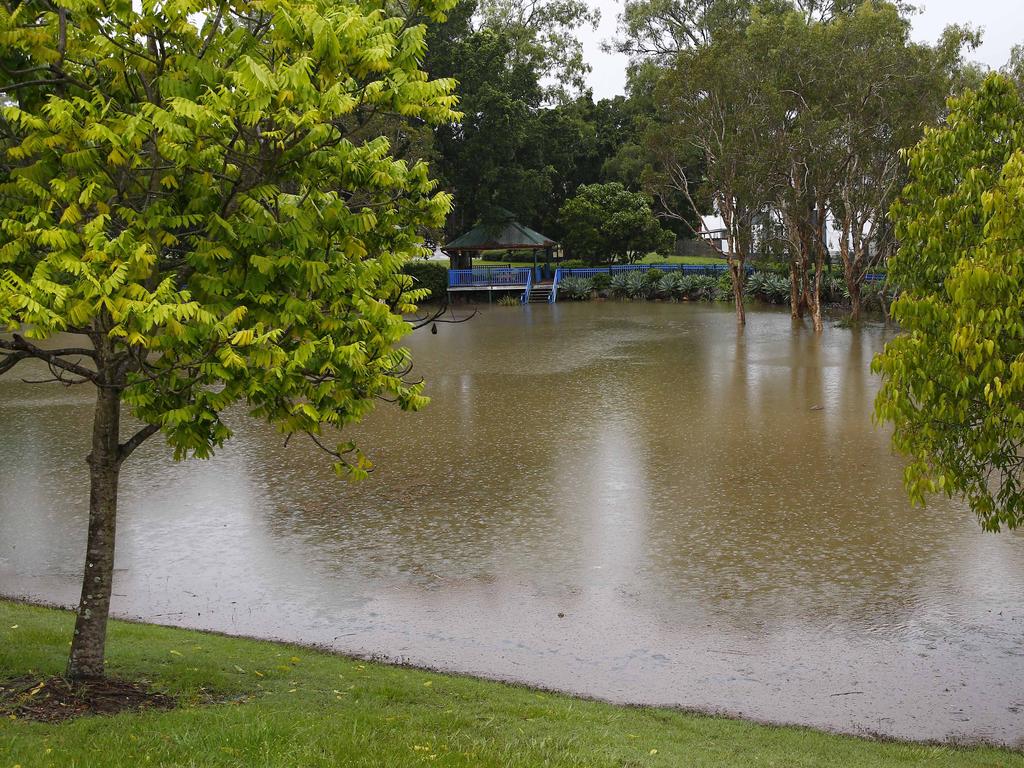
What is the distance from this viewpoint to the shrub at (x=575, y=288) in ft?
160

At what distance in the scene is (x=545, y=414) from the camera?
788 inches

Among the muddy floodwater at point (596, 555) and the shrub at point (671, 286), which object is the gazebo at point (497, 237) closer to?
the shrub at point (671, 286)

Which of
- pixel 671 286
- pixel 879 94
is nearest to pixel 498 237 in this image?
pixel 671 286

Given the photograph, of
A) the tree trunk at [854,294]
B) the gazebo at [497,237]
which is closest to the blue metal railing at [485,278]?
the gazebo at [497,237]

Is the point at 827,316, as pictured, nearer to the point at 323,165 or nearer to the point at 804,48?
the point at 804,48

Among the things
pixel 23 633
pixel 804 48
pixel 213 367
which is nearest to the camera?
pixel 213 367

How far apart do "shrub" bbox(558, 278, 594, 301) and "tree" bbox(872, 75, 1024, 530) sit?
132 ft

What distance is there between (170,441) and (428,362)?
21437mm

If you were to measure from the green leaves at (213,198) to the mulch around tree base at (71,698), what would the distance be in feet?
5.18

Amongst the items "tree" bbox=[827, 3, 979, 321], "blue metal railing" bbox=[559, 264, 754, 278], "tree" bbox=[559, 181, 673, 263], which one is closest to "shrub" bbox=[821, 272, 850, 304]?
"blue metal railing" bbox=[559, 264, 754, 278]

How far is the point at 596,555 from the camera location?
38.8 ft

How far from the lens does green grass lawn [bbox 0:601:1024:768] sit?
5.52 m

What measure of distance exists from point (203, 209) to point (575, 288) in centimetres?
4238

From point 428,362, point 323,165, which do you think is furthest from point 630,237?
point 323,165
